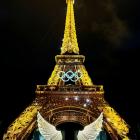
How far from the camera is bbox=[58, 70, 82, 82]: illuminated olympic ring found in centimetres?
3098

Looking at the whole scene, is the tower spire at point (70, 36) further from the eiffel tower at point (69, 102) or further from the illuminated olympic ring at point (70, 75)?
the illuminated olympic ring at point (70, 75)

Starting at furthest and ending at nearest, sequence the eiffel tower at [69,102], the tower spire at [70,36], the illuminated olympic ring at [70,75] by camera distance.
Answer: the tower spire at [70,36] < the illuminated olympic ring at [70,75] < the eiffel tower at [69,102]

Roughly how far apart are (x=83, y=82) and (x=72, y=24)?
5901 millimetres

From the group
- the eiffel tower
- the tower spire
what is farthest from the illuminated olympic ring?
the tower spire

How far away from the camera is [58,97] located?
2875 centimetres

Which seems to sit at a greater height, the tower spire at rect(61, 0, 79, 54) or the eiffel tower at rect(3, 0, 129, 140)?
the tower spire at rect(61, 0, 79, 54)

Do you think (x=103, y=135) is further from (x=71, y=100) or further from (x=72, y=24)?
(x=72, y=24)

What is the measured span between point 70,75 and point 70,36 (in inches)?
155

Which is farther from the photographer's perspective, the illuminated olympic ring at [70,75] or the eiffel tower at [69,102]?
the illuminated olympic ring at [70,75]

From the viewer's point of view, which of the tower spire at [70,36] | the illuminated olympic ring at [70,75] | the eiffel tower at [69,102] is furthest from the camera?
the tower spire at [70,36]

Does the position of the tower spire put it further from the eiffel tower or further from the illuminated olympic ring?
the illuminated olympic ring

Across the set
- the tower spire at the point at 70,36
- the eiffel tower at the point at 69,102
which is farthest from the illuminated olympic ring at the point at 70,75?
the tower spire at the point at 70,36

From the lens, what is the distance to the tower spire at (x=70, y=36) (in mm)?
33031

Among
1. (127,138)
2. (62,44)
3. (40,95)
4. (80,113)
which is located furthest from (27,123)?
(62,44)
